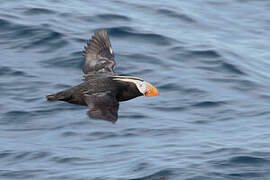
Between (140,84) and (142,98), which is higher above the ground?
(140,84)

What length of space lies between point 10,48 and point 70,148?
4.18 m

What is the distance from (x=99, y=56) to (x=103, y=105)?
2.46 meters

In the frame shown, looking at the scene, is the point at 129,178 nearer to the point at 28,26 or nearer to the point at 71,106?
the point at 71,106

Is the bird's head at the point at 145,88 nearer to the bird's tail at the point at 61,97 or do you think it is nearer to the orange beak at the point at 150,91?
the orange beak at the point at 150,91

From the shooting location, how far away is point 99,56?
1180 centimetres

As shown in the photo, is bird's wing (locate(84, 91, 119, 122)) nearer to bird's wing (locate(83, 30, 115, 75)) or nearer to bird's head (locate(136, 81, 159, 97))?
bird's head (locate(136, 81, 159, 97))

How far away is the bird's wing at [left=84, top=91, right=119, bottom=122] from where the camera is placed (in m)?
9.20

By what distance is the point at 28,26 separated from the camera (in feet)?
54.3

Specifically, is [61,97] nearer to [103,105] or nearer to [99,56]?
[103,105]

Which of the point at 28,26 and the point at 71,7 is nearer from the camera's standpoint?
the point at 28,26

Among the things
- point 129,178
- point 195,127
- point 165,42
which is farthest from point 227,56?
point 129,178

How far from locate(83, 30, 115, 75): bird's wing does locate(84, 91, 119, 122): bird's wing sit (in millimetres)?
1637

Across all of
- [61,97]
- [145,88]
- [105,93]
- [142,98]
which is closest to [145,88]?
[145,88]

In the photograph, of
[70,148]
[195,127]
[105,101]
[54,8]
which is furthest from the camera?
[54,8]
